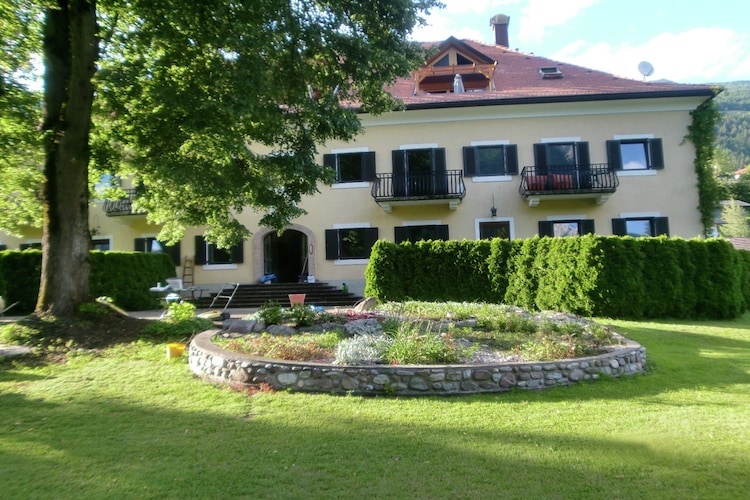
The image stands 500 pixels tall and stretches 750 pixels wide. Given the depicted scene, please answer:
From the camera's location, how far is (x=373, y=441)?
3943mm

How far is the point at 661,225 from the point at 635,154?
2970 millimetres

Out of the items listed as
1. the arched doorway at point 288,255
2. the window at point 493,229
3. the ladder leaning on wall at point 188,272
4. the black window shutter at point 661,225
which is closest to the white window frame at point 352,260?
→ the arched doorway at point 288,255

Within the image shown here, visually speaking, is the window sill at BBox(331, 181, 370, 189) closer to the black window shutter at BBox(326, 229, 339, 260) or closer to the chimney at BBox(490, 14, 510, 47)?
the black window shutter at BBox(326, 229, 339, 260)

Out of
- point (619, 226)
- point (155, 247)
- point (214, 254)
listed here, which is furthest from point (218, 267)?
point (619, 226)

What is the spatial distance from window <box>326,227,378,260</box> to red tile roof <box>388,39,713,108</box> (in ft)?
17.4

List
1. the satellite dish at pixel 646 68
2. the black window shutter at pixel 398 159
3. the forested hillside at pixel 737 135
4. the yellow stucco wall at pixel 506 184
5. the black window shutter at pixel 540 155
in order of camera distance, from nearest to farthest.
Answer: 1. the yellow stucco wall at pixel 506 184
2. the black window shutter at pixel 540 155
3. the black window shutter at pixel 398 159
4. the satellite dish at pixel 646 68
5. the forested hillside at pixel 737 135

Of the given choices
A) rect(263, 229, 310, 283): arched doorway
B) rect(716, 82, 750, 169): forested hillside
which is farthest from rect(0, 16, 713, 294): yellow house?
rect(716, 82, 750, 169): forested hillside

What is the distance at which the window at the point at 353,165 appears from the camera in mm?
18719

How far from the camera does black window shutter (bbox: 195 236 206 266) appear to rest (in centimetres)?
1903

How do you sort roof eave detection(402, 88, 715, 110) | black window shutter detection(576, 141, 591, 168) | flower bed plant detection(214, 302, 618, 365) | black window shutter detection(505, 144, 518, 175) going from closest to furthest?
1. flower bed plant detection(214, 302, 618, 365)
2. roof eave detection(402, 88, 715, 110)
3. black window shutter detection(576, 141, 591, 168)
4. black window shutter detection(505, 144, 518, 175)

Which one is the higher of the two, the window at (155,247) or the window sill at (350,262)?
the window at (155,247)

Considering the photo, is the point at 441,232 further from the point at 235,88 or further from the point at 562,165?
the point at 235,88

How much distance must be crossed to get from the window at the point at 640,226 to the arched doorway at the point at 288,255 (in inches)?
506

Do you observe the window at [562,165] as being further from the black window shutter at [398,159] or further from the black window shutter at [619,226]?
the black window shutter at [398,159]
